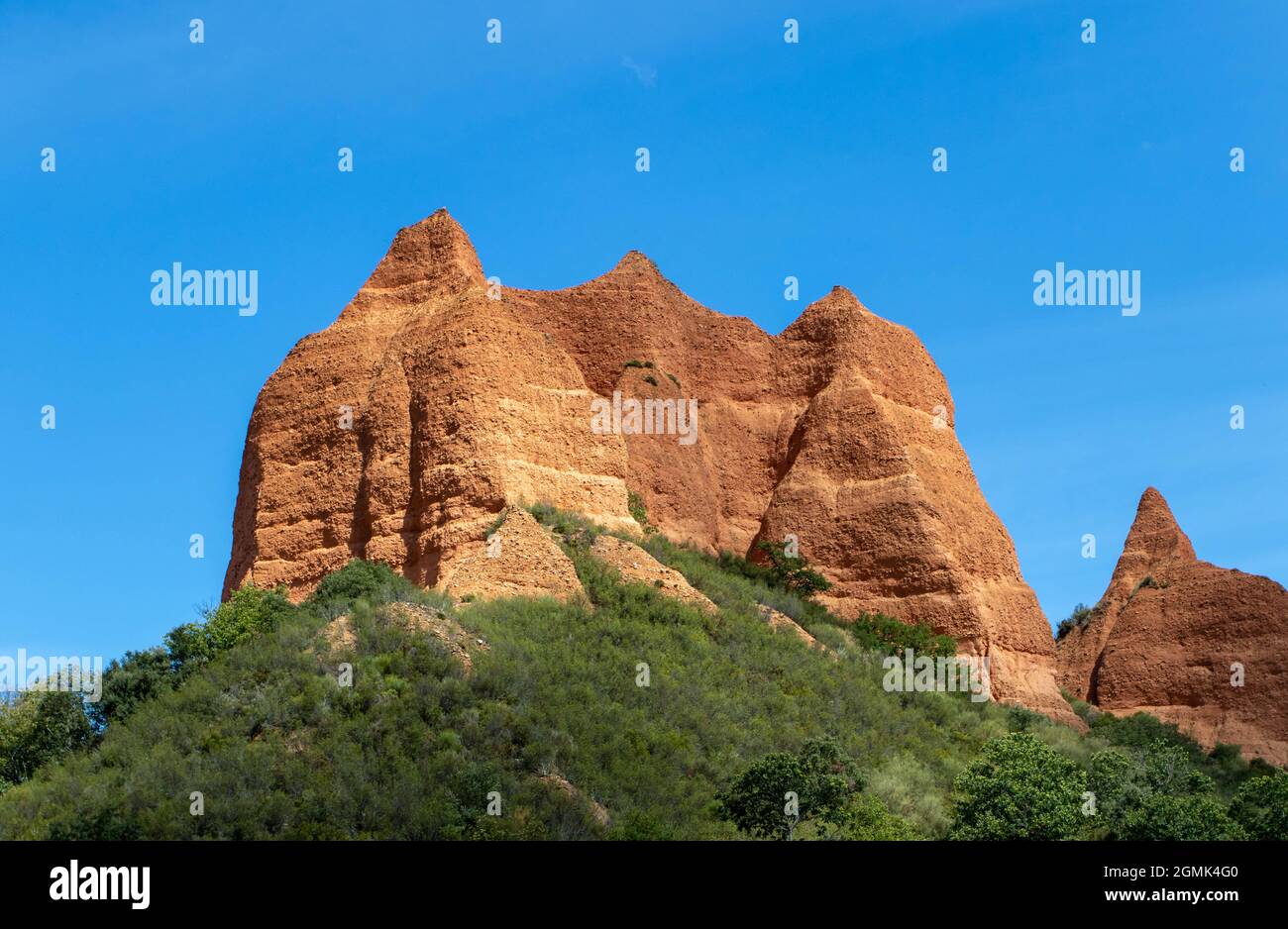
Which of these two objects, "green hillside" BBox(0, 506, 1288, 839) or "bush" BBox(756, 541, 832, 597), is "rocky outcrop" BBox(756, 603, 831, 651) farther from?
"bush" BBox(756, 541, 832, 597)

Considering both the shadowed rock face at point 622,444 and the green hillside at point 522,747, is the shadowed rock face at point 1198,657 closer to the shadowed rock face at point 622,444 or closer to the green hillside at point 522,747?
the shadowed rock face at point 622,444

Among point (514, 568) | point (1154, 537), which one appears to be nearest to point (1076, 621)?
point (1154, 537)

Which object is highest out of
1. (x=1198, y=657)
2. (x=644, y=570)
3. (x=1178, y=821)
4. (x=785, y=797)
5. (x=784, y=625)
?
(x=644, y=570)

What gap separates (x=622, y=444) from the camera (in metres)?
46.6

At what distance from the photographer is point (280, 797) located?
26.1m

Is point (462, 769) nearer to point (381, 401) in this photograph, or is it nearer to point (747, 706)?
point (747, 706)

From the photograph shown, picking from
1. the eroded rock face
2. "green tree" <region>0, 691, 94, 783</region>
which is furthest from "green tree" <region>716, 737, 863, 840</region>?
"green tree" <region>0, 691, 94, 783</region>

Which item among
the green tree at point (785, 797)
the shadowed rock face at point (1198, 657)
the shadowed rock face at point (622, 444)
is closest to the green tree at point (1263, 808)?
the green tree at point (785, 797)

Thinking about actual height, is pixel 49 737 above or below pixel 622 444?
below

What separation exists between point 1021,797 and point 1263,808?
6.76 metres

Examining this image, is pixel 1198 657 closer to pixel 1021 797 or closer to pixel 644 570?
pixel 644 570

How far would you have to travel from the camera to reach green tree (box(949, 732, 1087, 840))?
90.7 ft

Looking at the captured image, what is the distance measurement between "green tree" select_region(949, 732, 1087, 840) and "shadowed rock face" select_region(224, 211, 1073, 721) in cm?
1530
